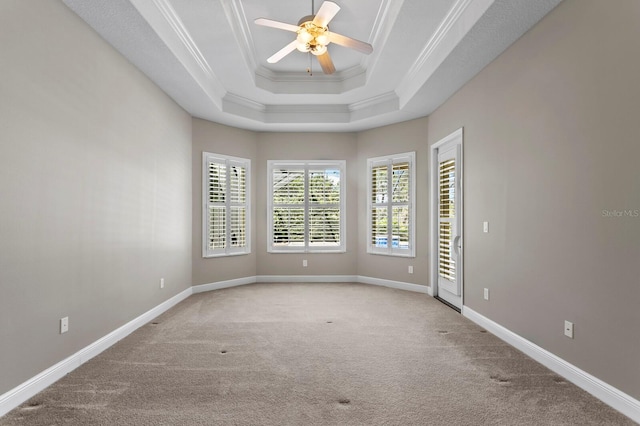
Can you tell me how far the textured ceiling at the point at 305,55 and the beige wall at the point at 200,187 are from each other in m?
0.27

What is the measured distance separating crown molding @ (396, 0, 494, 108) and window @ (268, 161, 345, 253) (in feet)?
6.97

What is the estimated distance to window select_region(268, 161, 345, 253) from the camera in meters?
6.19

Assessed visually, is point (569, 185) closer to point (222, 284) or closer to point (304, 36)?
point (304, 36)

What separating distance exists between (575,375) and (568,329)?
0.30 metres

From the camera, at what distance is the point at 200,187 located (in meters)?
5.38

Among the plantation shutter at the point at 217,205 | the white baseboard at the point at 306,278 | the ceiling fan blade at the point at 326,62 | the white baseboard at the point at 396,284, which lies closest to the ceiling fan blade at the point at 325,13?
the ceiling fan blade at the point at 326,62

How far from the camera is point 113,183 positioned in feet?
10.6

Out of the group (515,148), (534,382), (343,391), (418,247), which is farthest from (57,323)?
(418,247)

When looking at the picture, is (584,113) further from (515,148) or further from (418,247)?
(418,247)

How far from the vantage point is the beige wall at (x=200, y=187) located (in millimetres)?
5344

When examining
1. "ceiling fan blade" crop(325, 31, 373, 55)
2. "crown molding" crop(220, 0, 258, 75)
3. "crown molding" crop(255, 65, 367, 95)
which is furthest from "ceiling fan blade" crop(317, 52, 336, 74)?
"crown molding" crop(255, 65, 367, 95)

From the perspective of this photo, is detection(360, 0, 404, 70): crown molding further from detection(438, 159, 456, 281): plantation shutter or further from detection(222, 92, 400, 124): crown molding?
detection(438, 159, 456, 281): plantation shutter

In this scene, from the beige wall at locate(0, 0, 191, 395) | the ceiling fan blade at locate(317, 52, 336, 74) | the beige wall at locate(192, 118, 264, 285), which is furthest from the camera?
the beige wall at locate(192, 118, 264, 285)

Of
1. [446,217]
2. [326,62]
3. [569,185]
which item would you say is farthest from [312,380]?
[446,217]
